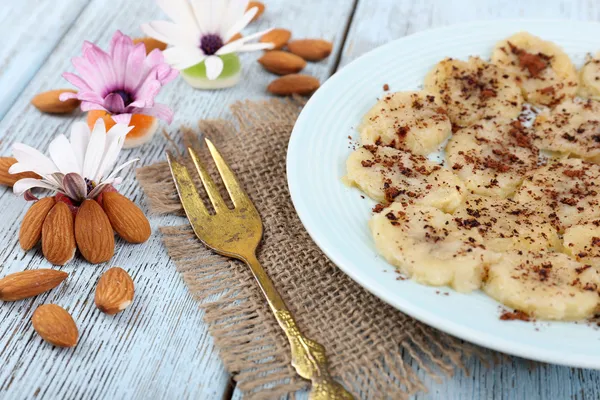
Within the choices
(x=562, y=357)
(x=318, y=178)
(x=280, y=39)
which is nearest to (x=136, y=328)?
(x=318, y=178)

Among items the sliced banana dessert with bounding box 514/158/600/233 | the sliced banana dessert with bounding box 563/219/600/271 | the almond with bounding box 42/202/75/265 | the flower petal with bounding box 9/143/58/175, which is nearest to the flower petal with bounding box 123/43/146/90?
the flower petal with bounding box 9/143/58/175

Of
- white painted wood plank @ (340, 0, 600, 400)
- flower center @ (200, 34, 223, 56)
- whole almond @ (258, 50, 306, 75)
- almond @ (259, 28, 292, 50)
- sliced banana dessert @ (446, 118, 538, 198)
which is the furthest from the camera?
white painted wood plank @ (340, 0, 600, 400)

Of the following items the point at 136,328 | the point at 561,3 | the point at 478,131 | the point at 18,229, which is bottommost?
the point at 561,3

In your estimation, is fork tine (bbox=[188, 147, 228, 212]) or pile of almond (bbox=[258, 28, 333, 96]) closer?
fork tine (bbox=[188, 147, 228, 212])

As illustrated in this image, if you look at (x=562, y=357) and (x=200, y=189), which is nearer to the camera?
(x=562, y=357)

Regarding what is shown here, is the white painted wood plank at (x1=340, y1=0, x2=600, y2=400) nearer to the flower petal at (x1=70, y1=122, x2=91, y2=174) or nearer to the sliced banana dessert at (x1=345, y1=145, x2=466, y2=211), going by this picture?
the sliced banana dessert at (x1=345, y1=145, x2=466, y2=211)

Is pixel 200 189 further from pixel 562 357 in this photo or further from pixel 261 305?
pixel 562 357
